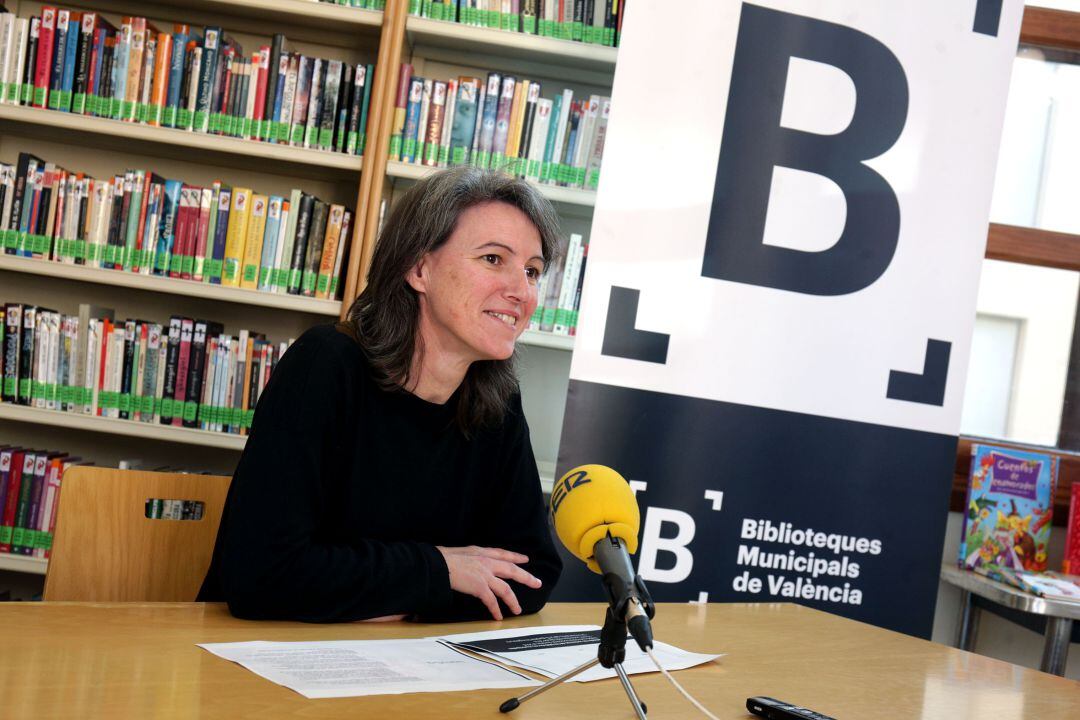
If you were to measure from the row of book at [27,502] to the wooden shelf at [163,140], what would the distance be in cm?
90

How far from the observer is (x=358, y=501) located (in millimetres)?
1429

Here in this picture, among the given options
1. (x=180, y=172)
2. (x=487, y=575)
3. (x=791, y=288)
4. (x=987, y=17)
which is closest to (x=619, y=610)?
(x=487, y=575)

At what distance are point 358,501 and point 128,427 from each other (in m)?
1.44

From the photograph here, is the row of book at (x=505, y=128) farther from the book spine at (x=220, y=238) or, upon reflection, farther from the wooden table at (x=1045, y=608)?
the wooden table at (x=1045, y=608)

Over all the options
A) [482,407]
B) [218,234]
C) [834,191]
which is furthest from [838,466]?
[218,234]

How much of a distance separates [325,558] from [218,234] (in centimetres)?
164

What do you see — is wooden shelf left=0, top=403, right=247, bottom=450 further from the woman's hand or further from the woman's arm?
the woman's hand

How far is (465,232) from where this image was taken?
5.08 ft

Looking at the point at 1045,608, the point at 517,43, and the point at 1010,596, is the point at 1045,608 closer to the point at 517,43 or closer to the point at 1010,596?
the point at 1010,596

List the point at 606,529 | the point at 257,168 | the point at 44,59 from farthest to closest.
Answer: the point at 257,168
the point at 44,59
the point at 606,529

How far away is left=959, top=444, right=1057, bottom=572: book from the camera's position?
2711mm

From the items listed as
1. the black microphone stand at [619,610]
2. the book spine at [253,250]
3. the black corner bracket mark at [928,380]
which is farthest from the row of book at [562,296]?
the black microphone stand at [619,610]

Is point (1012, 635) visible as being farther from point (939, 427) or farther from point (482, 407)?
point (482, 407)

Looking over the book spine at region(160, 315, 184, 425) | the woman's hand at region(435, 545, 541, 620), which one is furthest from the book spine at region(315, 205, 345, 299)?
the woman's hand at region(435, 545, 541, 620)
